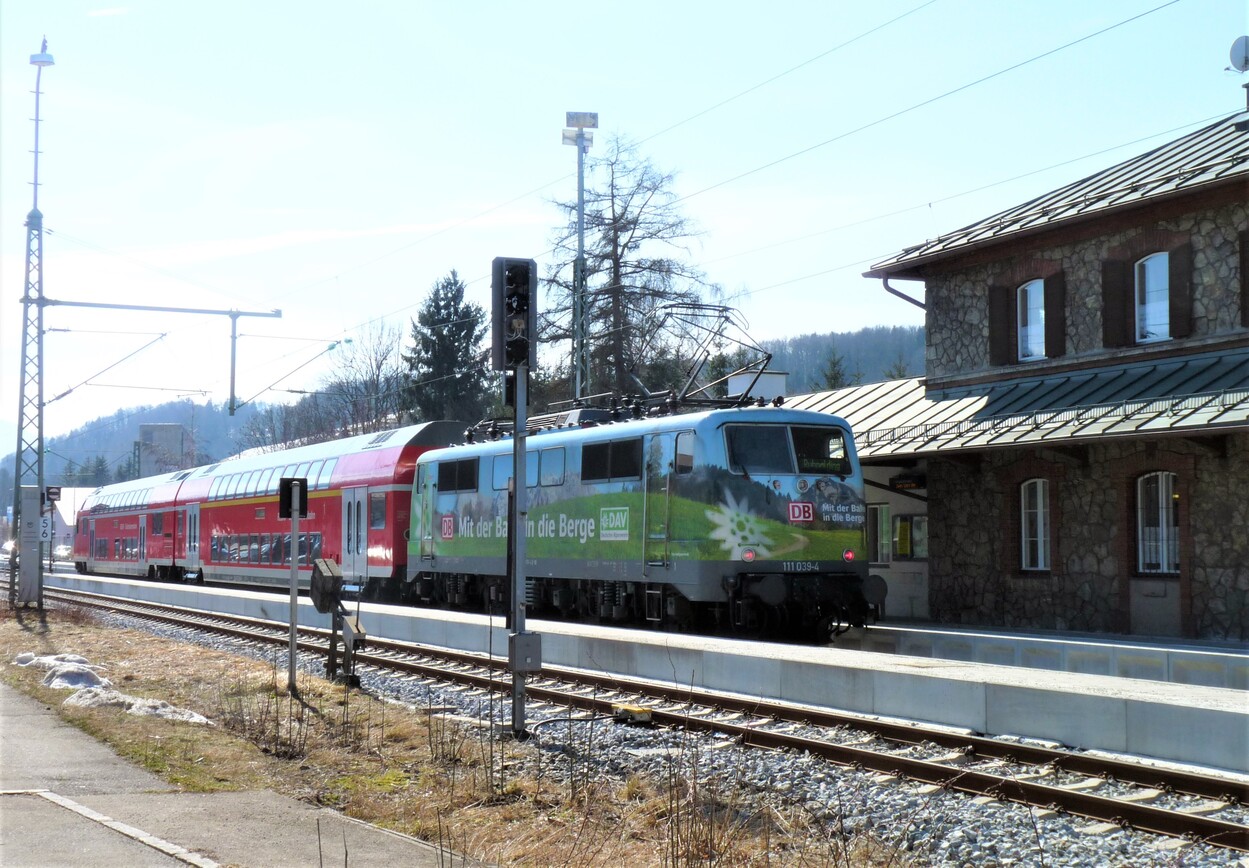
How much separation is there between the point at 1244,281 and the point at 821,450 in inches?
262

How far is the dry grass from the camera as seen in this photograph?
7609mm

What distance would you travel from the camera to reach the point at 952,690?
11.9 metres

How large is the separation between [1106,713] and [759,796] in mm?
3125

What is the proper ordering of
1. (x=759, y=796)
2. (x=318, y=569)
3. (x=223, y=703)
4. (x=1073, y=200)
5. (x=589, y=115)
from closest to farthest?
(x=759, y=796)
(x=223, y=703)
(x=318, y=569)
(x=1073, y=200)
(x=589, y=115)

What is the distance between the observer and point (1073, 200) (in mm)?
24312

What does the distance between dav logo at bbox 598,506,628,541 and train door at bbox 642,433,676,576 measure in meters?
0.54

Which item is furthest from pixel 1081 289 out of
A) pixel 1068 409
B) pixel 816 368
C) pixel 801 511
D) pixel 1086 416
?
pixel 816 368

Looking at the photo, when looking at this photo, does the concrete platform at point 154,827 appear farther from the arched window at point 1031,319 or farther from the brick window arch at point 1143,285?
the arched window at point 1031,319

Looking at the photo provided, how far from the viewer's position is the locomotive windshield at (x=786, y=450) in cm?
1920

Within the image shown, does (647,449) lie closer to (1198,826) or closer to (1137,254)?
(1137,254)

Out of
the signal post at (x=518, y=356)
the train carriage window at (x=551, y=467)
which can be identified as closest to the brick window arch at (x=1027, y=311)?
the train carriage window at (x=551, y=467)

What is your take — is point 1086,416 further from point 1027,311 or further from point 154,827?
point 154,827

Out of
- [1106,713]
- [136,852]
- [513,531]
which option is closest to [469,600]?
[513,531]

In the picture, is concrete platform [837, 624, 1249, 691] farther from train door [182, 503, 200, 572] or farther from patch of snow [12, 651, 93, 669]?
train door [182, 503, 200, 572]
